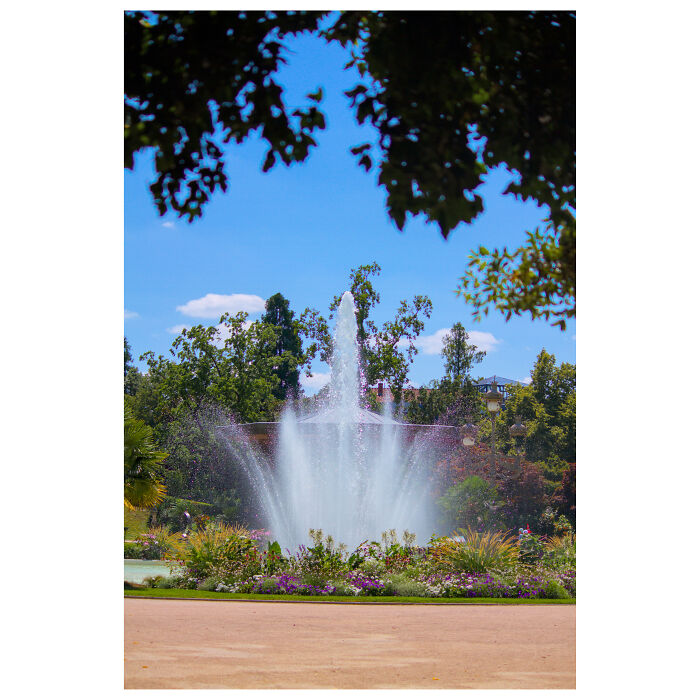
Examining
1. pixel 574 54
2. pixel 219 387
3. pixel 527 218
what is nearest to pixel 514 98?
pixel 574 54

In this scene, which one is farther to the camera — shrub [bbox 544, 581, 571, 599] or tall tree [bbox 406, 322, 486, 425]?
tall tree [bbox 406, 322, 486, 425]

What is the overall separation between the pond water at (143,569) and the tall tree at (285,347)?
29.4ft

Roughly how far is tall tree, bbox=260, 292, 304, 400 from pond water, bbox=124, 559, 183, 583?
8972 mm

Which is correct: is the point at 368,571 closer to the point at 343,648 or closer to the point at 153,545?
the point at 343,648

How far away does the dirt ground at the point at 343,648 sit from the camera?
15.6 feet

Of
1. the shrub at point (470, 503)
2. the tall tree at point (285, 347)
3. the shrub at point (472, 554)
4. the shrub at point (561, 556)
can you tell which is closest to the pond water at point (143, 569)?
the shrub at point (472, 554)

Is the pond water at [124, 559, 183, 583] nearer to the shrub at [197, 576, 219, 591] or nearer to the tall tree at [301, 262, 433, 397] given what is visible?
the shrub at [197, 576, 219, 591]

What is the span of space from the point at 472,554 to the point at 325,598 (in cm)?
208

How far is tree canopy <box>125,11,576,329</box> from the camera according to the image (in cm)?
434

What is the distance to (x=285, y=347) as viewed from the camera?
24172 millimetres

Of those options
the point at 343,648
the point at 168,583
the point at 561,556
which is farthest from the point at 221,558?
the point at 561,556

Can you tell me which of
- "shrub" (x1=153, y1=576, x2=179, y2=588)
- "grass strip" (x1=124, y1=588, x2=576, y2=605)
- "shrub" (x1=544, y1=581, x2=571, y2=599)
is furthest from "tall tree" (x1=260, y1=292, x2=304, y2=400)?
"shrub" (x1=544, y1=581, x2=571, y2=599)
